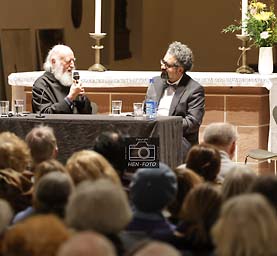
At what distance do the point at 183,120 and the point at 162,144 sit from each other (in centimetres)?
53

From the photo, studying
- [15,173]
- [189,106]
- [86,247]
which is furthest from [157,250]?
[189,106]

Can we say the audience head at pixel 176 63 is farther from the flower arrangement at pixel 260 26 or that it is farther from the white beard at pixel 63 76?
the flower arrangement at pixel 260 26

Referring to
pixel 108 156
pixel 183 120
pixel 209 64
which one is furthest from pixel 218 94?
pixel 209 64

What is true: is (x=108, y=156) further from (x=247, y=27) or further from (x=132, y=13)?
(x=132, y=13)

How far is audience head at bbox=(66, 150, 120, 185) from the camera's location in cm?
391

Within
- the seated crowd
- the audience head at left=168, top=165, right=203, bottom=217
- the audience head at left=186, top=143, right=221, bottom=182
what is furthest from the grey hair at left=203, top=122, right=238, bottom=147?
the audience head at left=168, top=165, right=203, bottom=217

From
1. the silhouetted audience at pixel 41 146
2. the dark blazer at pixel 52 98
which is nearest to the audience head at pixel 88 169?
the silhouetted audience at pixel 41 146

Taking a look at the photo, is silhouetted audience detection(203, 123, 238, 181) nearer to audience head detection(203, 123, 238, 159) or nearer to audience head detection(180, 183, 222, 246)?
audience head detection(203, 123, 238, 159)

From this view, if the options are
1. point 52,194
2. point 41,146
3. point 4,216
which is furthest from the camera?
point 41,146

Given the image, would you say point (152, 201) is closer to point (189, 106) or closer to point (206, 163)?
point (206, 163)

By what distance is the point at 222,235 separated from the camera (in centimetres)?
286

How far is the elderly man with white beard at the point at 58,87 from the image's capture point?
632 centimetres

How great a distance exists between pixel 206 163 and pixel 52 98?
7.58 ft

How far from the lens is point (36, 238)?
2908 mm
